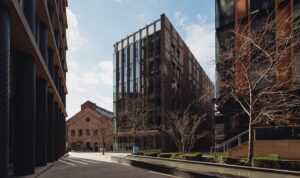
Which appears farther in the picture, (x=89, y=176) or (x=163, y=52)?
(x=163, y=52)

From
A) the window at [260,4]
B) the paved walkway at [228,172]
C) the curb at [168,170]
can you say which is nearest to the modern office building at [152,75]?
the window at [260,4]

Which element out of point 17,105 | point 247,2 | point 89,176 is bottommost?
point 89,176

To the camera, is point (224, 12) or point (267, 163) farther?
point (224, 12)

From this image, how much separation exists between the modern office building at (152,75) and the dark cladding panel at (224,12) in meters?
23.7

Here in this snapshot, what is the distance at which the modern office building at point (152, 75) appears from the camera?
58.2 m

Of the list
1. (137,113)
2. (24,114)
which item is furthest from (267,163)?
(137,113)

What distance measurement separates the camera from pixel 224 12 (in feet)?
106

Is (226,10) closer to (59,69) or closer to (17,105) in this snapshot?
(59,69)

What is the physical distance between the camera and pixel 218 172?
623 inches

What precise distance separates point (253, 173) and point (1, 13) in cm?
1146

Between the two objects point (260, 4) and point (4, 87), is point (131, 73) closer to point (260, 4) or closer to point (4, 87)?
point (260, 4)

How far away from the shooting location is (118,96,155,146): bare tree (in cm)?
5749

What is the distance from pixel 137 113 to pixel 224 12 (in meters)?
30.2

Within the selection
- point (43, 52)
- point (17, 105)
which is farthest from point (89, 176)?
point (43, 52)
